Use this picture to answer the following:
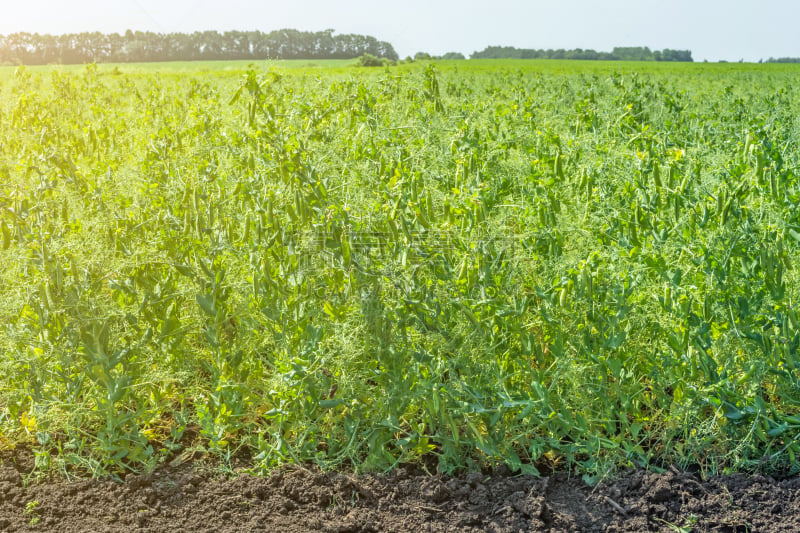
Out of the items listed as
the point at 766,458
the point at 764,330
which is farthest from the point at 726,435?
the point at 764,330

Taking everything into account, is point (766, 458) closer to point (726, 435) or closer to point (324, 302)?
point (726, 435)

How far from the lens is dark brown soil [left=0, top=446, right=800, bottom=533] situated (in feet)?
8.93

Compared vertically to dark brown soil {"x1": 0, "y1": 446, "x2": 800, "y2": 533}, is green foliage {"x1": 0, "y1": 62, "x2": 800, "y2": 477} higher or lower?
higher

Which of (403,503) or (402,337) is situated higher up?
(402,337)

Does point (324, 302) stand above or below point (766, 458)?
above

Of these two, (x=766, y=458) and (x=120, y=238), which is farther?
(x=120, y=238)

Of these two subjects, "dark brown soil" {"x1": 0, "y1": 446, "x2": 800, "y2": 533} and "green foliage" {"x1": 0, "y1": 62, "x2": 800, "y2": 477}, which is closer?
"dark brown soil" {"x1": 0, "y1": 446, "x2": 800, "y2": 533}

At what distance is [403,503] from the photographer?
284 centimetres

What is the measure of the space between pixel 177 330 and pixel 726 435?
2.60 metres

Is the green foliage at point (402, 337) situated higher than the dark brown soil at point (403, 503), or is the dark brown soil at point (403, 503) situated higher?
the green foliage at point (402, 337)

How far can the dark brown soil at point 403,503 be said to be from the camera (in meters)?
2.72

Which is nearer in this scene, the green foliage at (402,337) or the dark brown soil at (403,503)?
the dark brown soil at (403,503)

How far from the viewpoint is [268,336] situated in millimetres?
3449

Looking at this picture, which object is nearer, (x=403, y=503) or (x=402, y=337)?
(x=403, y=503)
